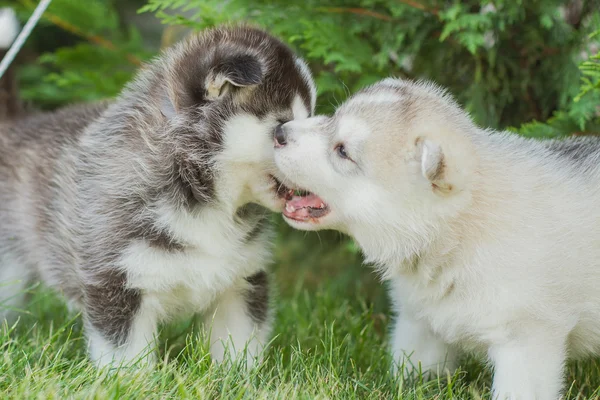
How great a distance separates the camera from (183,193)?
135 inches

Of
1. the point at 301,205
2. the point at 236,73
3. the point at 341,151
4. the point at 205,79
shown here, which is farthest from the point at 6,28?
the point at 341,151

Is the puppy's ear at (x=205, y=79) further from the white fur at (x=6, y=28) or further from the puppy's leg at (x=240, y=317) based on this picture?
the white fur at (x=6, y=28)

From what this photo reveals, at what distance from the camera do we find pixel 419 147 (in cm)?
313

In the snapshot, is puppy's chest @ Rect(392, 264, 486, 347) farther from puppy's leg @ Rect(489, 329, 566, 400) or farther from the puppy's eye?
the puppy's eye

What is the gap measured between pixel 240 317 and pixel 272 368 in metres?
→ 0.46

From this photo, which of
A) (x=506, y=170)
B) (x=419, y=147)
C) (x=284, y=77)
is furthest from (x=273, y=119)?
(x=506, y=170)

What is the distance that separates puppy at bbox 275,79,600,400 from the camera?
3.06 m

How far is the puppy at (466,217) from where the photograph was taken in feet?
10.0

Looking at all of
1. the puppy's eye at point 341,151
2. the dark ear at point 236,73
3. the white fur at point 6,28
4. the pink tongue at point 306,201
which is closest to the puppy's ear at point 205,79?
the dark ear at point 236,73

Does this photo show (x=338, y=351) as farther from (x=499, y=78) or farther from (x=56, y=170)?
(x=499, y=78)

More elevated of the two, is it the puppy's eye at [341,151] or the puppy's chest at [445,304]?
the puppy's eye at [341,151]

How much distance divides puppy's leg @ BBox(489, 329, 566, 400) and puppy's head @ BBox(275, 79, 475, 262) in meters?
0.61

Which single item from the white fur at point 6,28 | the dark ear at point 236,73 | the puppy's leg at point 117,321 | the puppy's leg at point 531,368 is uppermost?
the dark ear at point 236,73

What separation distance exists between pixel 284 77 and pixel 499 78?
1775mm
